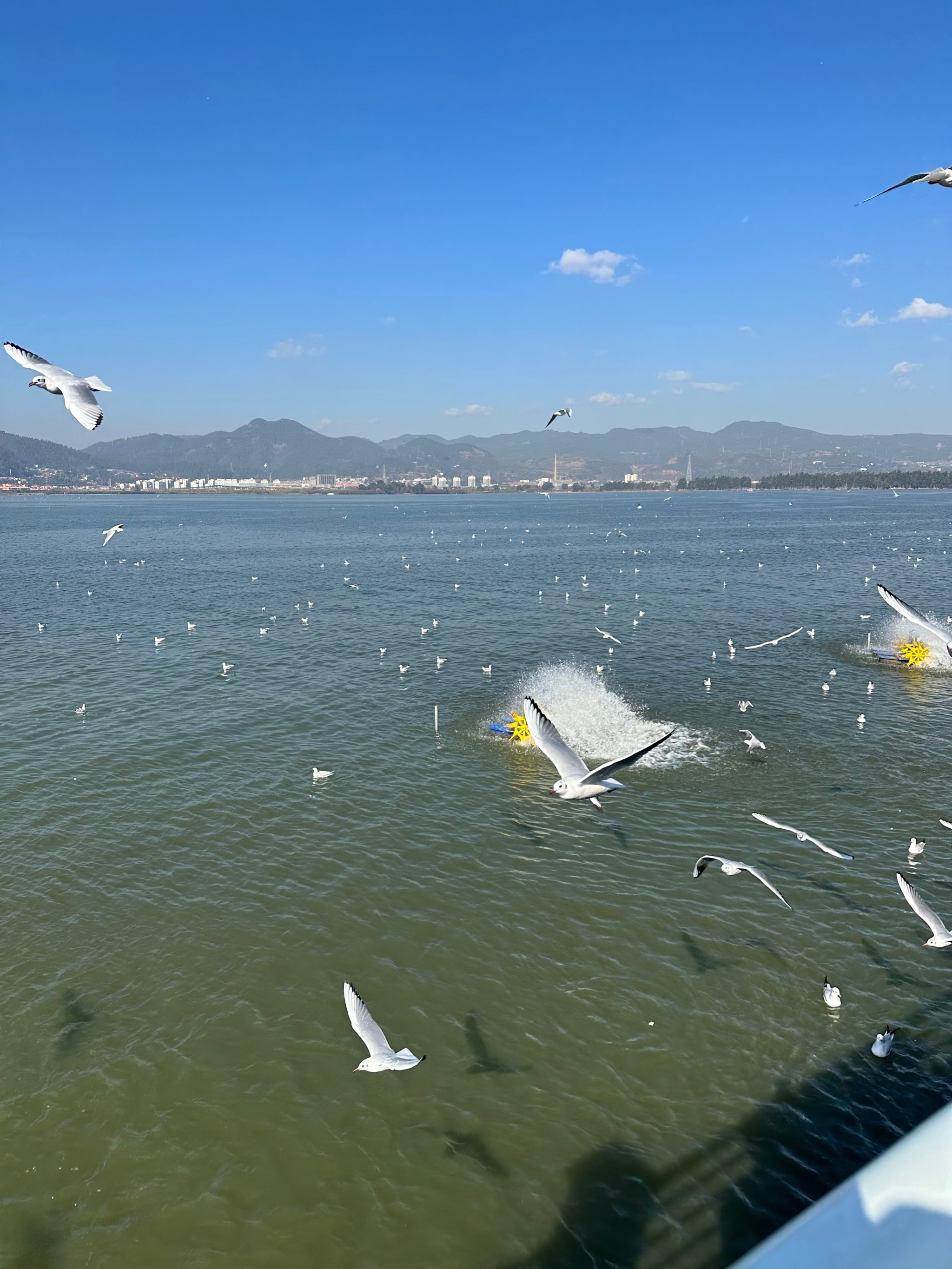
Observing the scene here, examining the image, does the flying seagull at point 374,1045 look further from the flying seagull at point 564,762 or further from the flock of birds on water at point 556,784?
Answer: the flying seagull at point 564,762

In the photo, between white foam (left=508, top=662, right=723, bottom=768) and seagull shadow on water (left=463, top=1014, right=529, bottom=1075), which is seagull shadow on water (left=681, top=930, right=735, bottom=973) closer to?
seagull shadow on water (left=463, top=1014, right=529, bottom=1075)

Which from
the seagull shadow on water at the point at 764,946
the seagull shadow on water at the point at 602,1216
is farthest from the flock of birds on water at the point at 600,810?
the seagull shadow on water at the point at 602,1216

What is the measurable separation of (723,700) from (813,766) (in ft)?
26.9

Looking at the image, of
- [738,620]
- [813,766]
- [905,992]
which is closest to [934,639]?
[738,620]

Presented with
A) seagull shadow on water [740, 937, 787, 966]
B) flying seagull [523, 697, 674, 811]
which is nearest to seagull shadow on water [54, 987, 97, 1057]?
flying seagull [523, 697, 674, 811]

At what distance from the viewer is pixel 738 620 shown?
183 ft

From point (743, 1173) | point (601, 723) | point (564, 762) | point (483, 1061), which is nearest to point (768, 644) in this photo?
point (601, 723)

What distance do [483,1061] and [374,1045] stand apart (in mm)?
2957

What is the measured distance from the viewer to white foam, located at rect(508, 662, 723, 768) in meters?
30.0

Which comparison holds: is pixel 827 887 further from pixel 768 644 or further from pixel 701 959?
pixel 768 644

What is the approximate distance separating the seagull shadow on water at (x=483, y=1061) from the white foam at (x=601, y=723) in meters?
14.5

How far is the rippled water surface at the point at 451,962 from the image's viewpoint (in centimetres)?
1237

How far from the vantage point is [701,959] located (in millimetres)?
17922

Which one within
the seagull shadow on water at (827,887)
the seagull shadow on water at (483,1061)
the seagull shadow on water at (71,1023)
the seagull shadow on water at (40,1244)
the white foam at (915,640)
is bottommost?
the seagull shadow on water at (40,1244)
